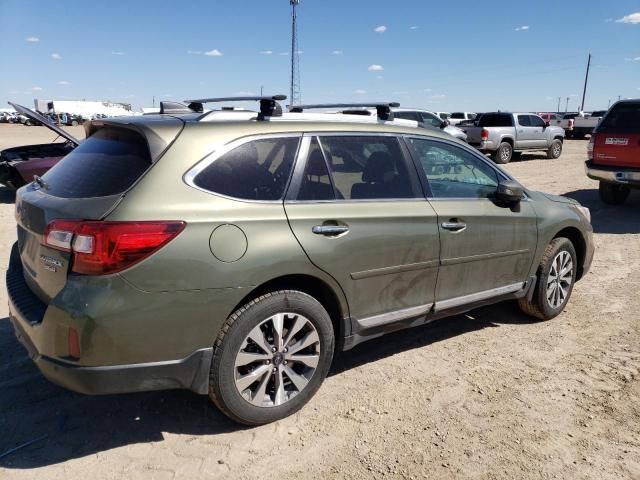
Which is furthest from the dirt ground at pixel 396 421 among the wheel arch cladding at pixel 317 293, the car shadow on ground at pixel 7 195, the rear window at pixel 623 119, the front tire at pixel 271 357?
the car shadow on ground at pixel 7 195

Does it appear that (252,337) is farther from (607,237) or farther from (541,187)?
(541,187)

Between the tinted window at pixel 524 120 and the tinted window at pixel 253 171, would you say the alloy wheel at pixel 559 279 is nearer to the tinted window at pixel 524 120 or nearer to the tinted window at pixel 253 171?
the tinted window at pixel 253 171

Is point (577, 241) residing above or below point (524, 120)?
below

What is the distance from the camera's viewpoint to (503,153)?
18.6m

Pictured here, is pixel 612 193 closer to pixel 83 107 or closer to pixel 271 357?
pixel 271 357

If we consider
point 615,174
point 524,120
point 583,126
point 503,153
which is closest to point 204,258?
point 615,174

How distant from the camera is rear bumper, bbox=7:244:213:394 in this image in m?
2.47

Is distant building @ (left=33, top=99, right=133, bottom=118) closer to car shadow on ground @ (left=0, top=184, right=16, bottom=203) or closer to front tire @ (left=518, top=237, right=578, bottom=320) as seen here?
car shadow on ground @ (left=0, top=184, right=16, bottom=203)

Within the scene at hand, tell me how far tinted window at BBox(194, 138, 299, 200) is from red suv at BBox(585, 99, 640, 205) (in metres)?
7.99

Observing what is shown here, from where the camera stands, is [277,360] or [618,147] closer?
[277,360]

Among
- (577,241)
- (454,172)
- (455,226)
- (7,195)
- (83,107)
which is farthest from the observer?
(83,107)

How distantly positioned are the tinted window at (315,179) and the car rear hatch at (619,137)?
307 inches

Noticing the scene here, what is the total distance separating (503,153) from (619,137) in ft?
31.7

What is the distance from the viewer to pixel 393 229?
3.37m
